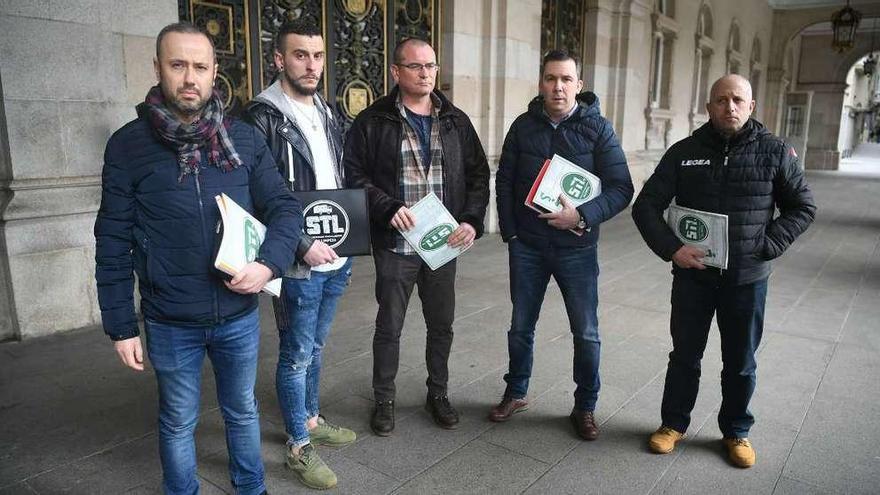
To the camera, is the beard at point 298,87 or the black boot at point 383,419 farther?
the black boot at point 383,419

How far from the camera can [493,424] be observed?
3.34 m

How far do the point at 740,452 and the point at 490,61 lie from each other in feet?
22.1

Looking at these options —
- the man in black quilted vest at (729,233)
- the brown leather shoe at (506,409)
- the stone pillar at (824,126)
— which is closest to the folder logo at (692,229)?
the man in black quilted vest at (729,233)

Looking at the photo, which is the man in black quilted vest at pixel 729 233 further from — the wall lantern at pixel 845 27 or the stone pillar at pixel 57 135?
the wall lantern at pixel 845 27

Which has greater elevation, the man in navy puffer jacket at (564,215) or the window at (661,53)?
the window at (661,53)

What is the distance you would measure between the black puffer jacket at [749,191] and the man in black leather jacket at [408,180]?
1033mm

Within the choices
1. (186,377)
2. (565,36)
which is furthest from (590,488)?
(565,36)

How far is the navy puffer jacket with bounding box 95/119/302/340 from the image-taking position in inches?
79.3

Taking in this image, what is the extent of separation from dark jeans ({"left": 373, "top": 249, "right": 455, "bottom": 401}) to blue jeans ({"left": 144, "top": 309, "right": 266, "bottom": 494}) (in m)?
0.90

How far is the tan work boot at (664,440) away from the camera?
3029mm

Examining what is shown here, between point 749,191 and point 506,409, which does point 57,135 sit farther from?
point 749,191

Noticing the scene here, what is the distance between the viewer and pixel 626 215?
464 inches

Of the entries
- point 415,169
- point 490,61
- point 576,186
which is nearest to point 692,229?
point 576,186

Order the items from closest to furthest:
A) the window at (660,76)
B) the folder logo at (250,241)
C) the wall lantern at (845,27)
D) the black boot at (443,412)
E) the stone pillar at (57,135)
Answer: the folder logo at (250,241) < the black boot at (443,412) < the stone pillar at (57,135) < the window at (660,76) < the wall lantern at (845,27)
